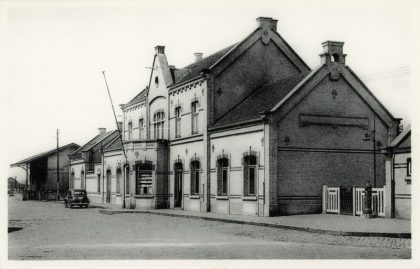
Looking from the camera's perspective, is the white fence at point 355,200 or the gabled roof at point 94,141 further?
the gabled roof at point 94,141

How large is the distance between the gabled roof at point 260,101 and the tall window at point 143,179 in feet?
25.4

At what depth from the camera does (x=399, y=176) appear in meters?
24.1

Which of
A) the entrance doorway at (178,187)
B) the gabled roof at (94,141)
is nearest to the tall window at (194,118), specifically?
the entrance doorway at (178,187)

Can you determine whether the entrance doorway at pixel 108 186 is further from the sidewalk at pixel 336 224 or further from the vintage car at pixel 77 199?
the sidewalk at pixel 336 224

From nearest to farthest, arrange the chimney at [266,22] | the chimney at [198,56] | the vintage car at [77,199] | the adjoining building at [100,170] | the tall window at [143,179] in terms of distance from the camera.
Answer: the chimney at [266,22], the tall window at [143,179], the chimney at [198,56], the vintage car at [77,199], the adjoining building at [100,170]

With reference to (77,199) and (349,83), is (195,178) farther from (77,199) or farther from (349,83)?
(77,199)

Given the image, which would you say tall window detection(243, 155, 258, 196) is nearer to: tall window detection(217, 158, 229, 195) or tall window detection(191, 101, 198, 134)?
tall window detection(217, 158, 229, 195)

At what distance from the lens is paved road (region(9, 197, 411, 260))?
15.2 meters

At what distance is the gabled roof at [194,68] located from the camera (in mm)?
34812

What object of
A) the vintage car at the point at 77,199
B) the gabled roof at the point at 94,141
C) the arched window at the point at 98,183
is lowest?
the vintage car at the point at 77,199

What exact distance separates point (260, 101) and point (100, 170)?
76.7ft

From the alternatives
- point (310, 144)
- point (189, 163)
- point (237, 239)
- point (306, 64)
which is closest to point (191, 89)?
point (189, 163)

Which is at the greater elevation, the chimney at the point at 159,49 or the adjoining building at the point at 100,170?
the chimney at the point at 159,49

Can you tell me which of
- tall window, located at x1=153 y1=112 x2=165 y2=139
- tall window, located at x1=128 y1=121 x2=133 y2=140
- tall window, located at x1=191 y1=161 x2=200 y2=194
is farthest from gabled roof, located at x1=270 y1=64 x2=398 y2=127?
tall window, located at x1=128 y1=121 x2=133 y2=140
